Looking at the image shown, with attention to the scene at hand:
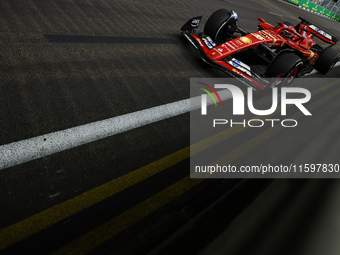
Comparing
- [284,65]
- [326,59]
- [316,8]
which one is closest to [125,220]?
[284,65]

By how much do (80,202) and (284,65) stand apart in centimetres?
396

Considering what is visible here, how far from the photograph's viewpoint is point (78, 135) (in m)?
2.57

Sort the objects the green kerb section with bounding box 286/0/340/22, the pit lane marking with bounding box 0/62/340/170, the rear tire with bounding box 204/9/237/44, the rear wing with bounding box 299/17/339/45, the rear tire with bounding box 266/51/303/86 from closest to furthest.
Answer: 1. the pit lane marking with bounding box 0/62/340/170
2. the rear tire with bounding box 266/51/303/86
3. the rear tire with bounding box 204/9/237/44
4. the rear wing with bounding box 299/17/339/45
5. the green kerb section with bounding box 286/0/340/22

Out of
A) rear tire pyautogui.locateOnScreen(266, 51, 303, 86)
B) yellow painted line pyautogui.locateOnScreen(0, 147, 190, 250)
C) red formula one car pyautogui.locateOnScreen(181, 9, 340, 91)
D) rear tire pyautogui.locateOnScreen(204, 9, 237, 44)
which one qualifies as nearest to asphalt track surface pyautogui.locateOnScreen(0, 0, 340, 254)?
yellow painted line pyautogui.locateOnScreen(0, 147, 190, 250)

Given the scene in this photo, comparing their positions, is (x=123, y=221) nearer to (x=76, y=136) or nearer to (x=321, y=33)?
(x=76, y=136)

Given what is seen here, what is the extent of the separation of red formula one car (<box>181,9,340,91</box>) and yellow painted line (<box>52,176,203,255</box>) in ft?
8.47

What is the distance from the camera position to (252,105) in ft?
14.5

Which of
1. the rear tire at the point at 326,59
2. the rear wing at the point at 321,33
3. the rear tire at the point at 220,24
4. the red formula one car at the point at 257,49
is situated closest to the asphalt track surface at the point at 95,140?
the red formula one car at the point at 257,49

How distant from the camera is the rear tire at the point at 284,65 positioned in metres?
4.45

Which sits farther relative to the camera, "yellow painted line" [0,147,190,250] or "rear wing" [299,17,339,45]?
"rear wing" [299,17,339,45]

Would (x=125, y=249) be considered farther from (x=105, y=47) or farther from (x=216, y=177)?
(x=105, y=47)

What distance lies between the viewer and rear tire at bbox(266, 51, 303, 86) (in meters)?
4.45

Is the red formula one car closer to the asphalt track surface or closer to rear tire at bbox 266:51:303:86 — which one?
rear tire at bbox 266:51:303:86

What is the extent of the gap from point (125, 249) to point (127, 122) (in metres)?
1.43
